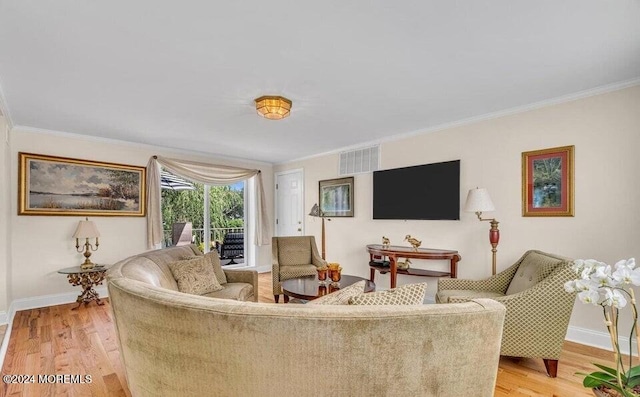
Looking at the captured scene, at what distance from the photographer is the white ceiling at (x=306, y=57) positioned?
1.68 metres

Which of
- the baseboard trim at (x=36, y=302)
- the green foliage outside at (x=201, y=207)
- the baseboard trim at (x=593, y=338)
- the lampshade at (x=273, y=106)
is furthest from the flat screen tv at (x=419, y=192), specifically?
the baseboard trim at (x=36, y=302)

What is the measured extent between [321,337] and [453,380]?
486mm

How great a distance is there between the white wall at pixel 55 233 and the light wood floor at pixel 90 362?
2.05ft

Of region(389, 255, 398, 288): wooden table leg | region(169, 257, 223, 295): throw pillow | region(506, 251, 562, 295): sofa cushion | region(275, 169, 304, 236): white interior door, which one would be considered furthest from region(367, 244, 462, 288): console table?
region(275, 169, 304, 236): white interior door

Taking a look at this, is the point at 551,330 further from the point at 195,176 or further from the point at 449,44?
the point at 195,176

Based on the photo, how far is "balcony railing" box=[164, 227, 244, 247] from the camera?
17.0 ft

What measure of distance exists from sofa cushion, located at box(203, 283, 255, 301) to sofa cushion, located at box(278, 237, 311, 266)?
1064 millimetres

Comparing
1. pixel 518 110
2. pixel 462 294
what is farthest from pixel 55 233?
pixel 518 110

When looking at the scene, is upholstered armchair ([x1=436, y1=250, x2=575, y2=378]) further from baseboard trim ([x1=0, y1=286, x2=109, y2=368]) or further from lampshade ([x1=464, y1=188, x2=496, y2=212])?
baseboard trim ([x1=0, y1=286, x2=109, y2=368])

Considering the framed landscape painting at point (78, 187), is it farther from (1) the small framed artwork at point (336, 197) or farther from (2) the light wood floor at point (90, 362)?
(1) the small framed artwork at point (336, 197)

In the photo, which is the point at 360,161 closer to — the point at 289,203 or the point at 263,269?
the point at 289,203

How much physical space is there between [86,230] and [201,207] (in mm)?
1885

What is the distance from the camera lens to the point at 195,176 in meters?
5.26

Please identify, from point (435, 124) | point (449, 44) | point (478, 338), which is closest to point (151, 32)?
point (449, 44)
